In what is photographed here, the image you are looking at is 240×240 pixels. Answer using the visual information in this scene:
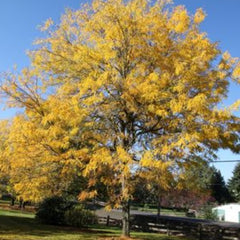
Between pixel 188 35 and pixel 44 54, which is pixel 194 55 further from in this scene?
pixel 44 54

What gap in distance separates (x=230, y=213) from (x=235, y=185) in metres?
29.2

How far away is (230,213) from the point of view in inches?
1996

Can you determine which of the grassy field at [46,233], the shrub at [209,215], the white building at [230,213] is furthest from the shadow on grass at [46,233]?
the white building at [230,213]

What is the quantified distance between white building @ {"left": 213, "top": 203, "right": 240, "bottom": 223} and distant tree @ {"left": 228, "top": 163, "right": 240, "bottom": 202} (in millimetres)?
26111

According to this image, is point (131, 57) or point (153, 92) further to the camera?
point (131, 57)

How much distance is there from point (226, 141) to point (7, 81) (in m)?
8.15

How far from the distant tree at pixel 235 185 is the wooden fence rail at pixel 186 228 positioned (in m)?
56.7

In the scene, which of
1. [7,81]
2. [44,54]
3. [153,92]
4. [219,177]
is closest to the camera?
[153,92]

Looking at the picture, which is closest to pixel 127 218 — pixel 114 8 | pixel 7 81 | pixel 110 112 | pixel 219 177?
pixel 110 112

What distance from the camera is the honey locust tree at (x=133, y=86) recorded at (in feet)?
35.7

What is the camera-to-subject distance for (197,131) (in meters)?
10.8

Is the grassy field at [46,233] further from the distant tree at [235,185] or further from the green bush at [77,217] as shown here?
the distant tree at [235,185]

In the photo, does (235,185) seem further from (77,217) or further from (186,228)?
(77,217)

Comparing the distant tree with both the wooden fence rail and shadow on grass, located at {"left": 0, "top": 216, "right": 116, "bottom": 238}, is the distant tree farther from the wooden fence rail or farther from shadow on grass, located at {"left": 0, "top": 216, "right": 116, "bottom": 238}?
shadow on grass, located at {"left": 0, "top": 216, "right": 116, "bottom": 238}
